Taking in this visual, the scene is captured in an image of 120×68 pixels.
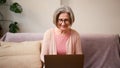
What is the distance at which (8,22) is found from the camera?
3037mm

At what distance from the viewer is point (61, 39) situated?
6.15ft

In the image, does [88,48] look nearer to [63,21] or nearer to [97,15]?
[63,21]

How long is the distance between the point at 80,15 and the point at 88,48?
1030mm

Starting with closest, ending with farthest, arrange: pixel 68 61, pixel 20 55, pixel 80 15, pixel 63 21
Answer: pixel 68 61 → pixel 63 21 → pixel 20 55 → pixel 80 15

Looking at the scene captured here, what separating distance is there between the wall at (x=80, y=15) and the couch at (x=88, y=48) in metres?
0.86

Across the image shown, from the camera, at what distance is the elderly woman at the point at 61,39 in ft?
6.04

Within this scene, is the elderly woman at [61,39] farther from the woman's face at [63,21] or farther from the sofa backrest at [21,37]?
the sofa backrest at [21,37]

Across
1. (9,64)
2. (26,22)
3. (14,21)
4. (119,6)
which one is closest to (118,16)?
(119,6)

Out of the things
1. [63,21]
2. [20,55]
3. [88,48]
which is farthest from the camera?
[88,48]

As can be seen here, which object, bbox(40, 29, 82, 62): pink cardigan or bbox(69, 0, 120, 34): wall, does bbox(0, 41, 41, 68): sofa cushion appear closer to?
bbox(40, 29, 82, 62): pink cardigan

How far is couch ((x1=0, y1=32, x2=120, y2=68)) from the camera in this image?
2008mm

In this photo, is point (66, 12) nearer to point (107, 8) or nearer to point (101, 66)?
point (101, 66)

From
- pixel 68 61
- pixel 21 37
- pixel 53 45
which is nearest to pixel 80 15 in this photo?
pixel 21 37

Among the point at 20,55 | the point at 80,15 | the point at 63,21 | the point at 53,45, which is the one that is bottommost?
the point at 20,55
